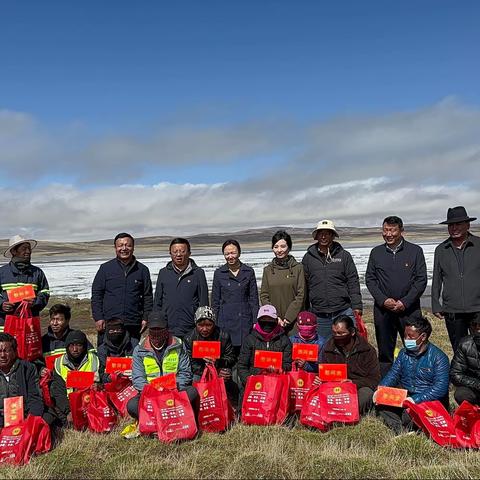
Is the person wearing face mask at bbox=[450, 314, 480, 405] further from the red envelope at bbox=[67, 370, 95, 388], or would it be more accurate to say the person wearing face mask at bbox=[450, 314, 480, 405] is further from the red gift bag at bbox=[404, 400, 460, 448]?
the red envelope at bbox=[67, 370, 95, 388]

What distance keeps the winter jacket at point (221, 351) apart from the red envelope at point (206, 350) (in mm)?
185

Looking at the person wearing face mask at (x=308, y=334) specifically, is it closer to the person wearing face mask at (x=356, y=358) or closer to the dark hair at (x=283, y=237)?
the person wearing face mask at (x=356, y=358)

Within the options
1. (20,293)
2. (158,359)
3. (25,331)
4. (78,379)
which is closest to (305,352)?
(158,359)

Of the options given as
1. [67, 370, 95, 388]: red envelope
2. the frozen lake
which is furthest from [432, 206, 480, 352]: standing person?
the frozen lake

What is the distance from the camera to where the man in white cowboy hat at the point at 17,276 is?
6.78 meters

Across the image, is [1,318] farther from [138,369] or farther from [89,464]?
[89,464]

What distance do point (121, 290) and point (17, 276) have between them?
133 centimetres

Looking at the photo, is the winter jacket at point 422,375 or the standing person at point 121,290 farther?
the standing person at point 121,290

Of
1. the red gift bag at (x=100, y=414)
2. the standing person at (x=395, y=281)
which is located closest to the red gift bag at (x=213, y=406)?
the red gift bag at (x=100, y=414)

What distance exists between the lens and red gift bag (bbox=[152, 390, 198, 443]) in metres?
5.49

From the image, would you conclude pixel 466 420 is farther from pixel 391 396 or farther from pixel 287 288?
pixel 287 288

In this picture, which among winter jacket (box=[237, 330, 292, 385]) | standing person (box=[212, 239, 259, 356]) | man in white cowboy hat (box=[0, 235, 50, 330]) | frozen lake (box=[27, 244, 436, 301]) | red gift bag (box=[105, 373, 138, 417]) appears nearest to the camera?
red gift bag (box=[105, 373, 138, 417])

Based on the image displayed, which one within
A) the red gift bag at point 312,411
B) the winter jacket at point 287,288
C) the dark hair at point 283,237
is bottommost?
the red gift bag at point 312,411

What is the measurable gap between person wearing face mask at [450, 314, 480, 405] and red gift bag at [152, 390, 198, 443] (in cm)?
286
